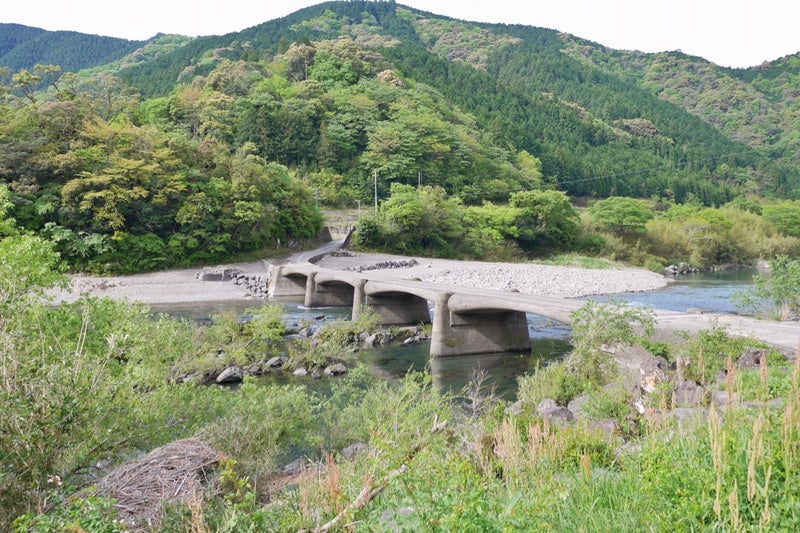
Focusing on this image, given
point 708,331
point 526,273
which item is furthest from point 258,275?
point 708,331

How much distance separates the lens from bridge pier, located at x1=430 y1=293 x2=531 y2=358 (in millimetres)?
17891

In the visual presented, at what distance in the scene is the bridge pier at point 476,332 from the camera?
1789 cm

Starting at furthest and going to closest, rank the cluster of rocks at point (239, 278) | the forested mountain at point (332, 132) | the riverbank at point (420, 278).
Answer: the forested mountain at point (332, 132), the cluster of rocks at point (239, 278), the riverbank at point (420, 278)

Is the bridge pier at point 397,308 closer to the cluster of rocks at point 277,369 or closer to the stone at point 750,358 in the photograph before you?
the cluster of rocks at point 277,369

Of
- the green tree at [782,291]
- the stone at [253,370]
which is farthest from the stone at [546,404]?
the green tree at [782,291]

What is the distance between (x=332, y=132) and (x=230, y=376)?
2196 inches

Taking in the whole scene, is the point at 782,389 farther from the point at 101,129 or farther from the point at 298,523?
the point at 101,129

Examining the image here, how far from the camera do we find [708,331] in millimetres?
11305

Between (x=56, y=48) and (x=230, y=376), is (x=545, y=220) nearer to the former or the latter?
(x=230, y=376)

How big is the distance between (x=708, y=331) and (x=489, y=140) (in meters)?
75.7

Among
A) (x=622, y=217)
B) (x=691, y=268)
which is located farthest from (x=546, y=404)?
(x=622, y=217)

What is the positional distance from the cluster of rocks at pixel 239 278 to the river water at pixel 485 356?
11.2 ft

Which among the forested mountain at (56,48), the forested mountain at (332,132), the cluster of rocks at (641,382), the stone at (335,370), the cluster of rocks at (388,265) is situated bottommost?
the stone at (335,370)

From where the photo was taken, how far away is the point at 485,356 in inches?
708
